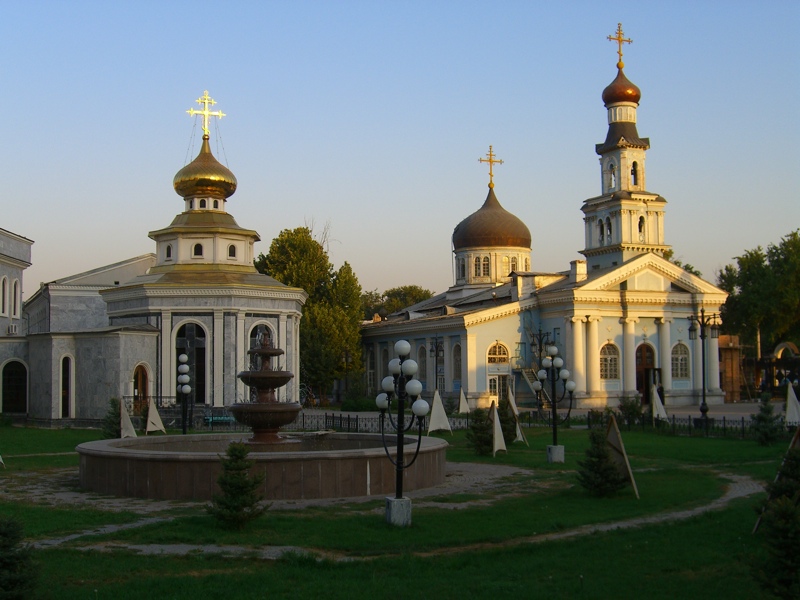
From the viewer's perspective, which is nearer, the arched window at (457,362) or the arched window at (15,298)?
the arched window at (15,298)

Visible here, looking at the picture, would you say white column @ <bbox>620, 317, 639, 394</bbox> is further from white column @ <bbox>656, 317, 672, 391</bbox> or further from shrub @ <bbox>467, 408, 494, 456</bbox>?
shrub @ <bbox>467, 408, 494, 456</bbox>

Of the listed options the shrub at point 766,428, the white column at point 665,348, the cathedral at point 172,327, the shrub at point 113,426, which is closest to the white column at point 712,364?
the white column at point 665,348

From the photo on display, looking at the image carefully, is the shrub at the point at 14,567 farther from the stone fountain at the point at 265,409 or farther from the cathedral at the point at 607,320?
the cathedral at the point at 607,320

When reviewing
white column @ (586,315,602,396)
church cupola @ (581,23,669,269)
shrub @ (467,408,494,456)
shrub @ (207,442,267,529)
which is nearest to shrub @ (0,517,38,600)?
shrub @ (207,442,267,529)

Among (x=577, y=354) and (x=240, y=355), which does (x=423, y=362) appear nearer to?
(x=577, y=354)

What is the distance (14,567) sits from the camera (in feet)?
32.4

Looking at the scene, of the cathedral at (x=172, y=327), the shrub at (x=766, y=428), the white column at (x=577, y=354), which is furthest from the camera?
the white column at (x=577, y=354)

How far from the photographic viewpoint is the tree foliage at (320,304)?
65.2 meters

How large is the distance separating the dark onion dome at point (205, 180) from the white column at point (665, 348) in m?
27.9

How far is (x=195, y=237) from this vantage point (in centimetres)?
4803

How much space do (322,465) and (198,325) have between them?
26.8 meters

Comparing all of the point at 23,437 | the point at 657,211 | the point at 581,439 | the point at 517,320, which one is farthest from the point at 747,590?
the point at 657,211

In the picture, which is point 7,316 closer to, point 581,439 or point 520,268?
point 581,439

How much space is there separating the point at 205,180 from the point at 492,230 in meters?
28.9
